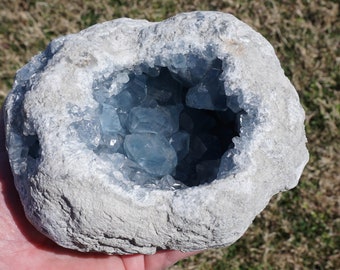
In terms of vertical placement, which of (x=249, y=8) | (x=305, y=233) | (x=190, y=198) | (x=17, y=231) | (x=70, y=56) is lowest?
(x=305, y=233)

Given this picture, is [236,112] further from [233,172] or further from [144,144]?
[144,144]

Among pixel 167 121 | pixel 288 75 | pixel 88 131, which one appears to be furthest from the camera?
pixel 288 75

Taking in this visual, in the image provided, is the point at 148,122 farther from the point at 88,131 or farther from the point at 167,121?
the point at 88,131

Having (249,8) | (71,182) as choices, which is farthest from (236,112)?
(249,8)

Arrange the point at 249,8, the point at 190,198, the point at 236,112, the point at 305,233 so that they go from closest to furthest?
1. the point at 190,198
2. the point at 236,112
3. the point at 305,233
4. the point at 249,8

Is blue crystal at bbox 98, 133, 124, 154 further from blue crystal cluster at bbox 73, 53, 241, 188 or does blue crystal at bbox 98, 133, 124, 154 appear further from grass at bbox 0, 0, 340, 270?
grass at bbox 0, 0, 340, 270

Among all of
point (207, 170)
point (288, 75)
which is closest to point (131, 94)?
point (207, 170)

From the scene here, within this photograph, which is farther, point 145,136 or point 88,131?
point 145,136

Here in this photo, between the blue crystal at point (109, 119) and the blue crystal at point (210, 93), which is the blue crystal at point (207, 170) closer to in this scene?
the blue crystal at point (210, 93)
